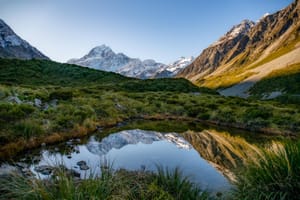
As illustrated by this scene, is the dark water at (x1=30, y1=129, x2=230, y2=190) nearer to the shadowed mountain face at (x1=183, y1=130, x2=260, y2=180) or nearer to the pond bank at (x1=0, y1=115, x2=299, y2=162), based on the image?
the shadowed mountain face at (x1=183, y1=130, x2=260, y2=180)

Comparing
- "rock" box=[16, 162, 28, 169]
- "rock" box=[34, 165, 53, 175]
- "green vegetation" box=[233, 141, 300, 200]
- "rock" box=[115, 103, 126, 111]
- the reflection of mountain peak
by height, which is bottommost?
the reflection of mountain peak

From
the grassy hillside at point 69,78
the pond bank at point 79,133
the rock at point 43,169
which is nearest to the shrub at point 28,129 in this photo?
the pond bank at point 79,133

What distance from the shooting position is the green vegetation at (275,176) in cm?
496

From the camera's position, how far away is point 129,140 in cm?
2022

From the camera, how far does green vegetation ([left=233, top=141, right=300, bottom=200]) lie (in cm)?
496

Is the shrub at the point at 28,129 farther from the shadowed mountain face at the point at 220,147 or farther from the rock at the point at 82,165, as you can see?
the shadowed mountain face at the point at 220,147

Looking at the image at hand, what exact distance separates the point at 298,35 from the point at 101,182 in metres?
174

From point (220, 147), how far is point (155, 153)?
491cm

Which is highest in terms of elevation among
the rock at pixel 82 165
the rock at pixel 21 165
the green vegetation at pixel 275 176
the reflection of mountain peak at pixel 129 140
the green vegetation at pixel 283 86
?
the green vegetation at pixel 283 86

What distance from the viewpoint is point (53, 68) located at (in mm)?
90500

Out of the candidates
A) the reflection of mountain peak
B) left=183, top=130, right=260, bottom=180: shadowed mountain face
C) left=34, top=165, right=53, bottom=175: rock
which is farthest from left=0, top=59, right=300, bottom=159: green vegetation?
left=183, top=130, right=260, bottom=180: shadowed mountain face

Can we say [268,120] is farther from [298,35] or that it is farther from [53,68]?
[298,35]

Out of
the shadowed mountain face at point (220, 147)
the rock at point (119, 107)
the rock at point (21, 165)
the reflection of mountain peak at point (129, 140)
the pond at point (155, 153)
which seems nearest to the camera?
the rock at point (21, 165)

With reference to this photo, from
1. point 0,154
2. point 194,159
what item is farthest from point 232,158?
point 0,154
